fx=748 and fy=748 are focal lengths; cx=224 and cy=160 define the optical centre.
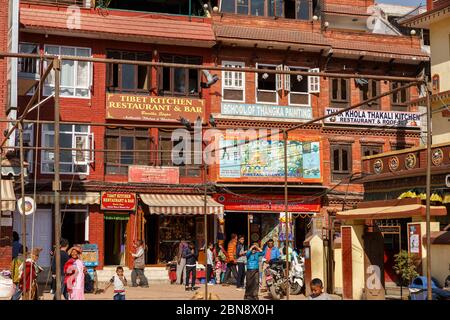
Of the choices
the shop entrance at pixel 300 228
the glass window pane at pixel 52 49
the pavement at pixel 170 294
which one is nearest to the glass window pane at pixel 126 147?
the glass window pane at pixel 52 49

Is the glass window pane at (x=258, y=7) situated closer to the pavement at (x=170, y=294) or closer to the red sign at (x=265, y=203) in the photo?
the red sign at (x=265, y=203)

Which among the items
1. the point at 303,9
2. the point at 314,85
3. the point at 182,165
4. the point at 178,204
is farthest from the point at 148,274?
the point at 303,9

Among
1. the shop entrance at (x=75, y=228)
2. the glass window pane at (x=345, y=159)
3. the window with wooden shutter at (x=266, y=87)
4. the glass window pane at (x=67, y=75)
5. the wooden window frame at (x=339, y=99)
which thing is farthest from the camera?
the wooden window frame at (x=339, y=99)

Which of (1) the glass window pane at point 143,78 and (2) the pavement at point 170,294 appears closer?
(2) the pavement at point 170,294

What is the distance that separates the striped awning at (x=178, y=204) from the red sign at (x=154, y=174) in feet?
2.19

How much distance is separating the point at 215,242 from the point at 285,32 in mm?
10736

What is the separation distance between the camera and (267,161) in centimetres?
3506

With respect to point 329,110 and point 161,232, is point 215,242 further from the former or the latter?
point 329,110

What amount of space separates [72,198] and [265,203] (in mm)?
9096

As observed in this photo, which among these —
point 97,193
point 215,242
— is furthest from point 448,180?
point 97,193

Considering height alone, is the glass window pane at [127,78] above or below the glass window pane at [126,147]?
above

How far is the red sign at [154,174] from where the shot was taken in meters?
33.2

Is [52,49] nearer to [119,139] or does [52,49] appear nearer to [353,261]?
[119,139]

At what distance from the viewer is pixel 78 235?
107 ft
